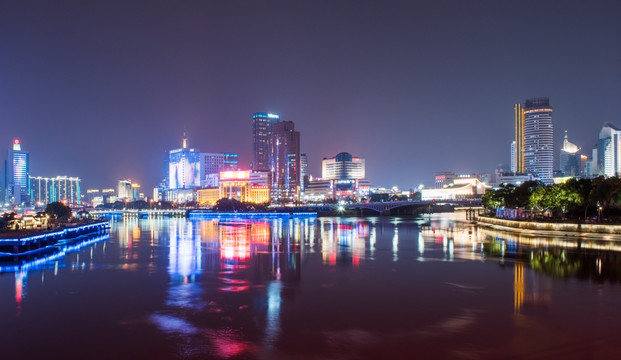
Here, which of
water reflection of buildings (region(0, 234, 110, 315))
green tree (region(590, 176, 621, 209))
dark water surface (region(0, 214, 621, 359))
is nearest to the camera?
dark water surface (region(0, 214, 621, 359))

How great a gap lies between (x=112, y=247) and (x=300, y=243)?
18610 mm

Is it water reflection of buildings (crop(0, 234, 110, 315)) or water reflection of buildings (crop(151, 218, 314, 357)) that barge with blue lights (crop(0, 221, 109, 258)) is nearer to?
water reflection of buildings (crop(0, 234, 110, 315))

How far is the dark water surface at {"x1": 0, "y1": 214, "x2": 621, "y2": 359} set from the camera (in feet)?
48.8

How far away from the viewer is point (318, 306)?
794 inches

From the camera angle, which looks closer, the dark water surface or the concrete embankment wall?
the dark water surface

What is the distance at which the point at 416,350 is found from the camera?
47.7 feet

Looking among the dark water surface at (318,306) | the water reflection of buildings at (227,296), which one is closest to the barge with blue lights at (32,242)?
the dark water surface at (318,306)

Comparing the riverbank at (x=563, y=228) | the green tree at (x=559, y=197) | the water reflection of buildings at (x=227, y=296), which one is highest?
the green tree at (x=559, y=197)

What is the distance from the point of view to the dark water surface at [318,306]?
1488 cm

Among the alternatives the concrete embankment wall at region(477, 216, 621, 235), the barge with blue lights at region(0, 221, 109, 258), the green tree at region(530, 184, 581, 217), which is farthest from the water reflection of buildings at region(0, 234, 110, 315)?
the green tree at region(530, 184, 581, 217)

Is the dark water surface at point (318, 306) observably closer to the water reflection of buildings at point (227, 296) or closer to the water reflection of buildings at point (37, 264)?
the water reflection of buildings at point (227, 296)

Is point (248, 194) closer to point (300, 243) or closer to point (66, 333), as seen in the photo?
point (300, 243)

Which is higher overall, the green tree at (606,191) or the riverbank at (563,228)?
the green tree at (606,191)

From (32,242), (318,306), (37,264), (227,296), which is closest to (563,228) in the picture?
(318,306)
